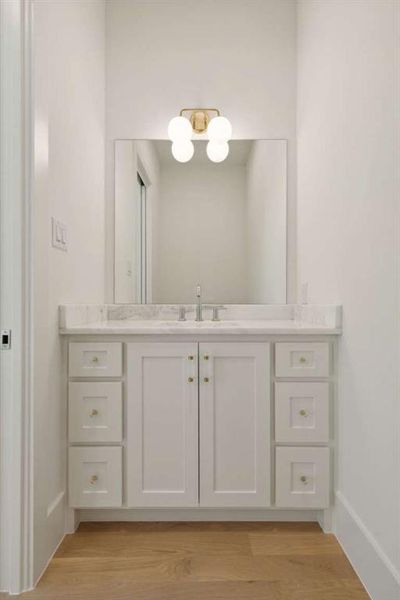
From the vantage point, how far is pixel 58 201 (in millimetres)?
1695

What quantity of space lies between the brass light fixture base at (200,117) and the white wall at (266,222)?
0.99ft

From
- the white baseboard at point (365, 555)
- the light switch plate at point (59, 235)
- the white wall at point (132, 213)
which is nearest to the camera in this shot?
the white baseboard at point (365, 555)

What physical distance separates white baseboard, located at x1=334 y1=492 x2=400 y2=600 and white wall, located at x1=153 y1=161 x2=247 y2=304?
1177 mm

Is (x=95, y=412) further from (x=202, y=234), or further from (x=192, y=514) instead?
(x=202, y=234)

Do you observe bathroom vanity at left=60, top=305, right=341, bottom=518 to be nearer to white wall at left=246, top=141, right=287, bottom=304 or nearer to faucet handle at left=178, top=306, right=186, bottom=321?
faucet handle at left=178, top=306, right=186, bottom=321

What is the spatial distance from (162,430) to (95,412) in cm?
29

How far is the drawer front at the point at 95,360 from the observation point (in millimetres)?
1740

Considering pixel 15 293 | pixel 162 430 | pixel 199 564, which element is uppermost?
pixel 15 293

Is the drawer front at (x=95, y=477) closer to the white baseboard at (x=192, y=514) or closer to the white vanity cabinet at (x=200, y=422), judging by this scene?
the white vanity cabinet at (x=200, y=422)

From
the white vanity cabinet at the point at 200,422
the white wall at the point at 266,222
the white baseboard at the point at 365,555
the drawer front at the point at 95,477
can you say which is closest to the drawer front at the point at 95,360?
the white vanity cabinet at the point at 200,422

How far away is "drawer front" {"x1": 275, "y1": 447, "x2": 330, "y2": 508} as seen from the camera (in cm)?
173

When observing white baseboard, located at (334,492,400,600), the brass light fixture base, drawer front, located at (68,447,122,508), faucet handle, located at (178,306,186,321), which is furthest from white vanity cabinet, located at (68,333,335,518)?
the brass light fixture base

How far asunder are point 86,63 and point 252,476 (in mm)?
2097

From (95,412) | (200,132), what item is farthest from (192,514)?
(200,132)
